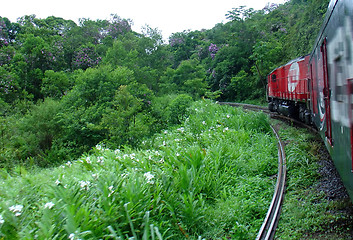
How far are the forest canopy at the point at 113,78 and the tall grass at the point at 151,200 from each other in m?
7.15

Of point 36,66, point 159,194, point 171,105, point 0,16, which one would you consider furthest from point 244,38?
point 0,16

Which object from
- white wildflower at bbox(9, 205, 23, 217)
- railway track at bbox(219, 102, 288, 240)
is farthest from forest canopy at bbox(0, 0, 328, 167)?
white wildflower at bbox(9, 205, 23, 217)

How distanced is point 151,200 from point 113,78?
1416 centimetres

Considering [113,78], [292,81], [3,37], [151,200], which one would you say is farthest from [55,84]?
[151,200]

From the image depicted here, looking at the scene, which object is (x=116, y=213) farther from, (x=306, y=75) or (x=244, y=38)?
(x=244, y=38)

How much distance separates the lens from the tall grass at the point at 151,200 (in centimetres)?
432

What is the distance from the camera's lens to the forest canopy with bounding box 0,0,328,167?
1691 centimetres

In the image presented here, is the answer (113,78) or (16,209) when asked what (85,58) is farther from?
(16,209)

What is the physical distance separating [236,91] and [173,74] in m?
9.46

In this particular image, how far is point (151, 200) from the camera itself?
5.49 metres

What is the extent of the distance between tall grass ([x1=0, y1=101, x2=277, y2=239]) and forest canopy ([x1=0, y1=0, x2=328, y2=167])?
715 cm

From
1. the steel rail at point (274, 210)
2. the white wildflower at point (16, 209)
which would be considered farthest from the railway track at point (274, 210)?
the white wildflower at point (16, 209)

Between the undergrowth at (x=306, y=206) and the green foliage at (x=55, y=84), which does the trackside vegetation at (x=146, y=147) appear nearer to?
the undergrowth at (x=306, y=206)

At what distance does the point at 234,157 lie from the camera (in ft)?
28.8
